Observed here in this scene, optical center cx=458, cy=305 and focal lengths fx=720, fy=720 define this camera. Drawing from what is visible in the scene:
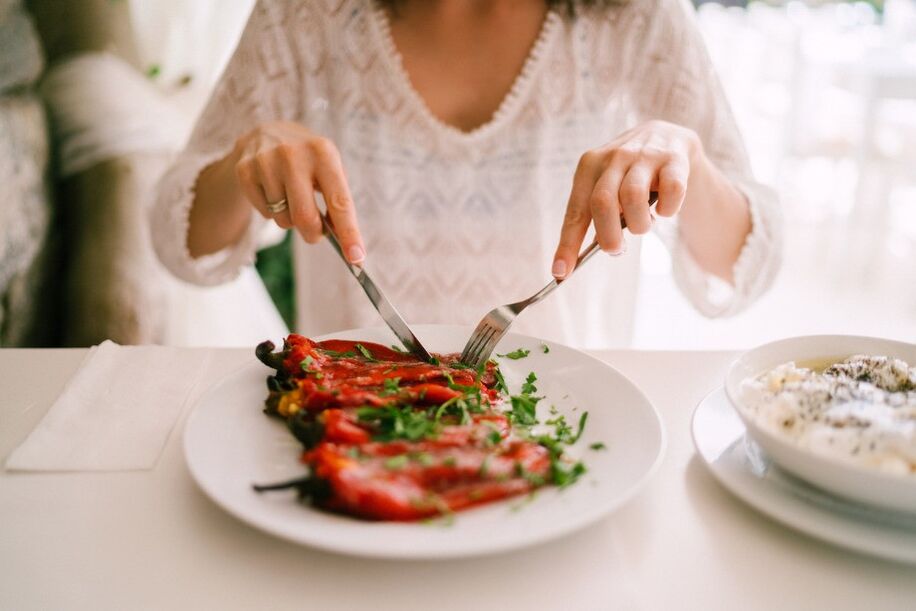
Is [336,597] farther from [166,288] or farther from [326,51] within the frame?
[166,288]

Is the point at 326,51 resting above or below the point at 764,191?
above

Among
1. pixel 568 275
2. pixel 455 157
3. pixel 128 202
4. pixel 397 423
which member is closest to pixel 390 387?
pixel 397 423

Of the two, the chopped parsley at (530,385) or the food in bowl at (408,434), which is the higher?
the food in bowl at (408,434)

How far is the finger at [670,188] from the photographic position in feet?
2.42

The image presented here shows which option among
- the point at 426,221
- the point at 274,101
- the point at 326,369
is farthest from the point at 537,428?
the point at 274,101

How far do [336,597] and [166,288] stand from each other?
1.28m

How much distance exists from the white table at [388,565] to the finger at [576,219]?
23 cm

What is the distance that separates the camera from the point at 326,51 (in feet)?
4.00

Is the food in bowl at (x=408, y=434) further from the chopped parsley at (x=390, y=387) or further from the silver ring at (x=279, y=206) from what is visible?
the silver ring at (x=279, y=206)

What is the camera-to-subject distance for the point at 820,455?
0.47 metres

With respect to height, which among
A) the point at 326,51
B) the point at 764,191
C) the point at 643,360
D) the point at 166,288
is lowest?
the point at 166,288

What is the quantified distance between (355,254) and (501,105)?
584 millimetres

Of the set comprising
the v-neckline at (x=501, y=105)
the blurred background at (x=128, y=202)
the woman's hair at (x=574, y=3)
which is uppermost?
the woman's hair at (x=574, y=3)

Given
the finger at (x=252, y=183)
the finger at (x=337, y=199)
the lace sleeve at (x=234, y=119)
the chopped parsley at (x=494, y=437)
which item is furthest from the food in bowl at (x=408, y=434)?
the lace sleeve at (x=234, y=119)
